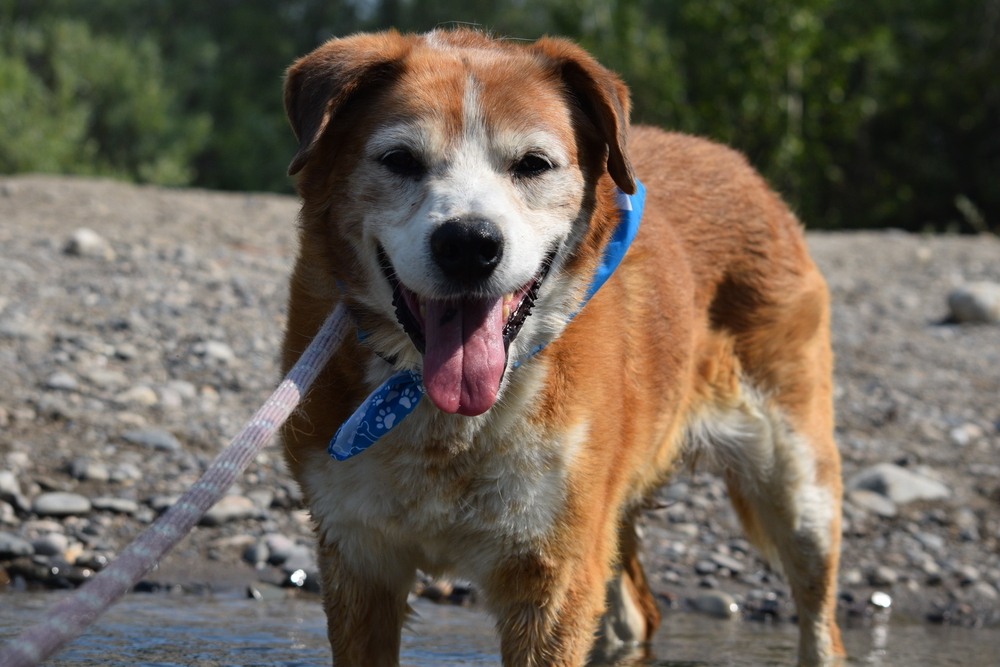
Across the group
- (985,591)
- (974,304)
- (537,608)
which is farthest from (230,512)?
(974,304)

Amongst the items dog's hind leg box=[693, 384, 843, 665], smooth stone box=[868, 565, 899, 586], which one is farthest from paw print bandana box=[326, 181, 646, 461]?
smooth stone box=[868, 565, 899, 586]

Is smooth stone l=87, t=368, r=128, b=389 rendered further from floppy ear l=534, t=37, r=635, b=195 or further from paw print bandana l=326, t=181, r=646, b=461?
floppy ear l=534, t=37, r=635, b=195

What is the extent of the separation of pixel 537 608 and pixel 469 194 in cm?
123

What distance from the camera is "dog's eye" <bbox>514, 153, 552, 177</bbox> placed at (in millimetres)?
3244

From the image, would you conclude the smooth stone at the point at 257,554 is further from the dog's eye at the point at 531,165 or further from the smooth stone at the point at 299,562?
the dog's eye at the point at 531,165

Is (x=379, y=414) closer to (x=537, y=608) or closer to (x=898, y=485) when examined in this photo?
(x=537, y=608)

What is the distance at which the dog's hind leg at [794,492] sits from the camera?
477 centimetres

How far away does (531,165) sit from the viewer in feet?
10.7

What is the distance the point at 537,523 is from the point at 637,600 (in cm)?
190

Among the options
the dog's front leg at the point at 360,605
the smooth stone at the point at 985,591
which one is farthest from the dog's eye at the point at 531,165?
the smooth stone at the point at 985,591

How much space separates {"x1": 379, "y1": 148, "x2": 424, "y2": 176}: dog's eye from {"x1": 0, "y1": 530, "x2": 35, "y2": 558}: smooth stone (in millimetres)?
2906

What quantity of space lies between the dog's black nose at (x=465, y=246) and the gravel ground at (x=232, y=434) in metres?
2.68

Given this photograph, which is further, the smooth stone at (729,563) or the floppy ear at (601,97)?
the smooth stone at (729,563)

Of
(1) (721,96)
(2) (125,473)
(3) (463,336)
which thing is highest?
(3) (463,336)
